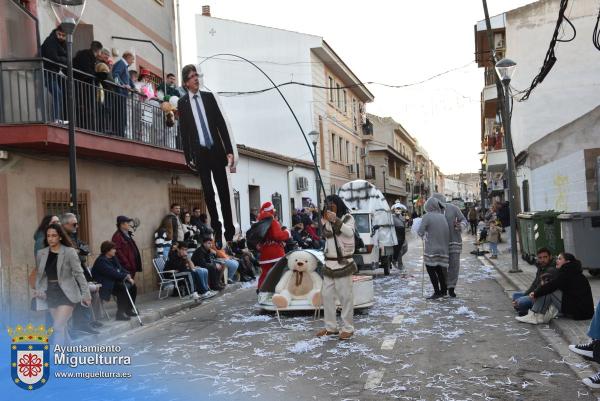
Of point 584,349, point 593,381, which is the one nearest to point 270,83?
point 584,349

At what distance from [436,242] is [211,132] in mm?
6395

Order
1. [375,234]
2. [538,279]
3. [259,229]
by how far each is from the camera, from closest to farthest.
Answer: [538,279] → [259,229] → [375,234]

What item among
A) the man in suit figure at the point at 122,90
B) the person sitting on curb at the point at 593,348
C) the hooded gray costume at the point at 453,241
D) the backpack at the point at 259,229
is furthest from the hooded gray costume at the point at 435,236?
the man in suit figure at the point at 122,90

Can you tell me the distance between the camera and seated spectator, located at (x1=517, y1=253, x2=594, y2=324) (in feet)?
26.7

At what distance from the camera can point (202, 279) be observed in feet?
43.8

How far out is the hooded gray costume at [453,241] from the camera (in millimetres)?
11461

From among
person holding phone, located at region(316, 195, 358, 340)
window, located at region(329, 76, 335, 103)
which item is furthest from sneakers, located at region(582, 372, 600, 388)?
window, located at region(329, 76, 335, 103)

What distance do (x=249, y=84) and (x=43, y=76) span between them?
21161 mm

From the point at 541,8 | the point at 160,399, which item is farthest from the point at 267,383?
the point at 541,8

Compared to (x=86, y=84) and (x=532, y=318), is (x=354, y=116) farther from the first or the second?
(x=532, y=318)

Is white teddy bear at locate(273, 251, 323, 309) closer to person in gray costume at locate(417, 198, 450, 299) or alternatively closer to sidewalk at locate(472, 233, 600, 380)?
person in gray costume at locate(417, 198, 450, 299)

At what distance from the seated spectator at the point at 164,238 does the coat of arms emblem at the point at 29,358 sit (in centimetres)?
1064

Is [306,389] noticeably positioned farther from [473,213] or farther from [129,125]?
[473,213]

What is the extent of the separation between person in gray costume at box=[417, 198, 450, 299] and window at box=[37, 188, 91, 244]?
20.1ft
